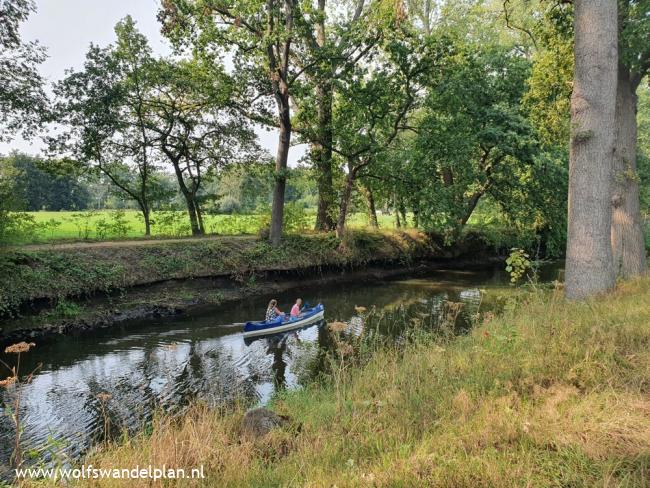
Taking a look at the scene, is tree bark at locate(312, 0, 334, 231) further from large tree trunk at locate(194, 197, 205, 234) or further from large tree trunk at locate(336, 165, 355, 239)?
large tree trunk at locate(194, 197, 205, 234)

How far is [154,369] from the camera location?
933 centimetres

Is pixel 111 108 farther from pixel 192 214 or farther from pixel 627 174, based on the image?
pixel 627 174

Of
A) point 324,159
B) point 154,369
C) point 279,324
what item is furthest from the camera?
point 324,159

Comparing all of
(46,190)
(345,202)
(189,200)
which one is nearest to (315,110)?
(345,202)

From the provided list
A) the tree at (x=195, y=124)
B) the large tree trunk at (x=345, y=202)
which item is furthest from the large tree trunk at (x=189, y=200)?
the large tree trunk at (x=345, y=202)

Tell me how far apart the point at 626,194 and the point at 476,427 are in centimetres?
908

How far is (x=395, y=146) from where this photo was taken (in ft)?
62.7

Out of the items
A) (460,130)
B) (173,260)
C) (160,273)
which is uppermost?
(460,130)

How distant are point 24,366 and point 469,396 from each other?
1018 centimetres

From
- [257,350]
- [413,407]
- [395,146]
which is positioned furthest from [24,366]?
[395,146]

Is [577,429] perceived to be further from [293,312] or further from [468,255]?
[468,255]

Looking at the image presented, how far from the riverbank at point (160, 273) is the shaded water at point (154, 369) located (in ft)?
3.77

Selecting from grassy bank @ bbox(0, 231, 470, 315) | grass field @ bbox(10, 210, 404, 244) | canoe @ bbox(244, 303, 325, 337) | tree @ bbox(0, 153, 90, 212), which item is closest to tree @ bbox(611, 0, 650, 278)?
canoe @ bbox(244, 303, 325, 337)

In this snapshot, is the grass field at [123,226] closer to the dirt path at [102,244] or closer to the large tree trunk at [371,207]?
the dirt path at [102,244]
